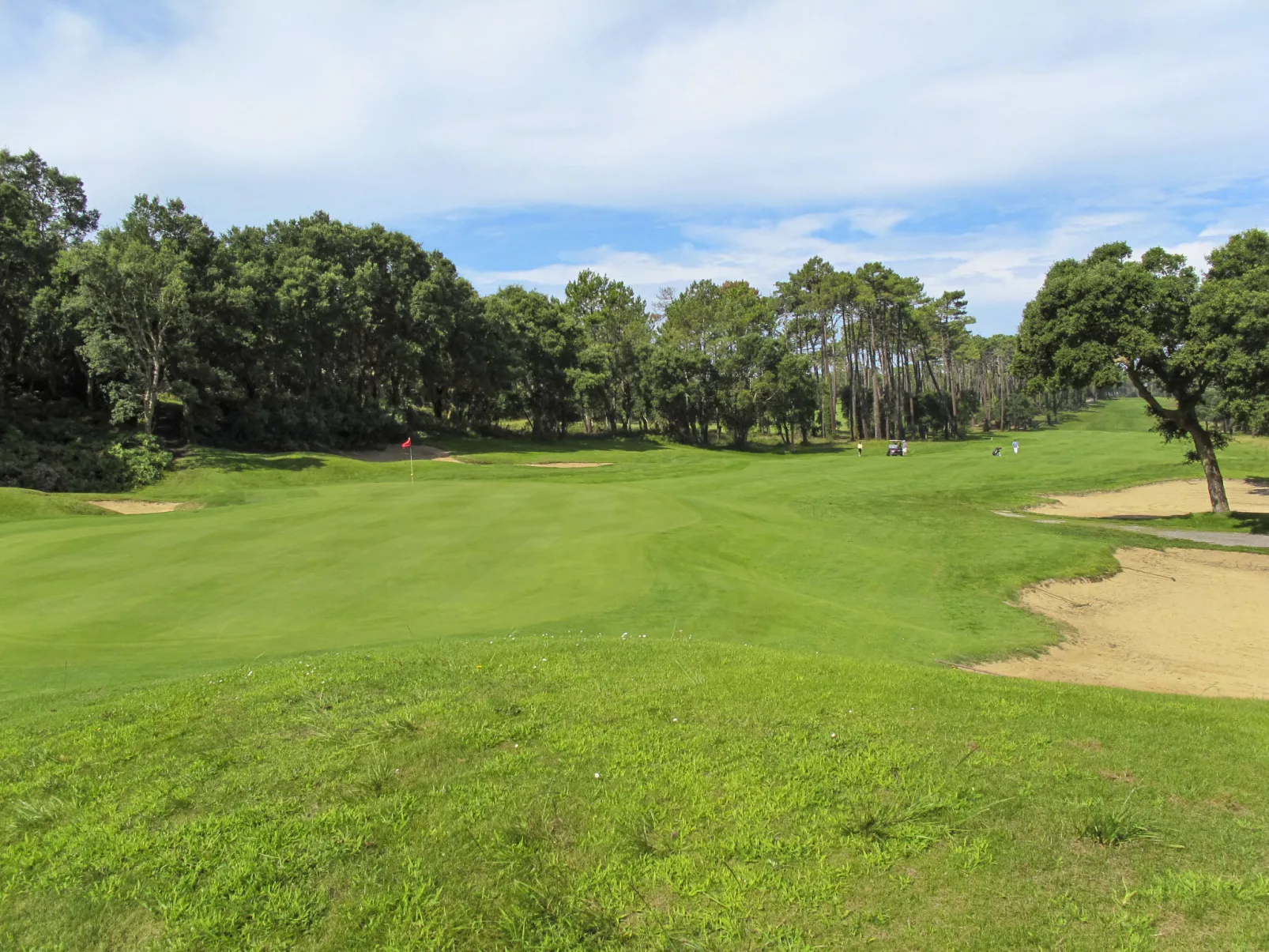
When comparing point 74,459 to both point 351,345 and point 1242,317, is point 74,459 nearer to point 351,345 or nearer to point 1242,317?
point 351,345

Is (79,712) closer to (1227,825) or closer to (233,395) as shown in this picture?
(1227,825)

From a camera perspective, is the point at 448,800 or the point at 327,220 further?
the point at 327,220

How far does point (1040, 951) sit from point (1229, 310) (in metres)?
26.7

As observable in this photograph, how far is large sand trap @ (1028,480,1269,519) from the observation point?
30719 mm

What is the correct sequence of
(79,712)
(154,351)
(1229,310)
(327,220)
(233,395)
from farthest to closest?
(327,220) → (233,395) → (154,351) → (1229,310) → (79,712)

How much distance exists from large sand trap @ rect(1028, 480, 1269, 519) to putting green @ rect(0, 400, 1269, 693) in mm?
7085

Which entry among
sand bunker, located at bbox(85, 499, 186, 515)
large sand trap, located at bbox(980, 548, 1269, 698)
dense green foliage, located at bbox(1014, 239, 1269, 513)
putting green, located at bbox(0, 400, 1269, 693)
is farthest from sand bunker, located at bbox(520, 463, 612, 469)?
large sand trap, located at bbox(980, 548, 1269, 698)

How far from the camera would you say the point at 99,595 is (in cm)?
1115

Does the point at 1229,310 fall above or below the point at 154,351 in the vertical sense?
below

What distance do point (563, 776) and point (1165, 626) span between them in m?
14.9

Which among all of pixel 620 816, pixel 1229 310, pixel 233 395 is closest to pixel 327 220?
pixel 233 395

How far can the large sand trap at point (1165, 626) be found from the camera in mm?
11383

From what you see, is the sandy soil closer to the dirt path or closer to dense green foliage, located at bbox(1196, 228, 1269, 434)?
the dirt path

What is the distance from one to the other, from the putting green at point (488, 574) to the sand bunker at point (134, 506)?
182 centimetres
